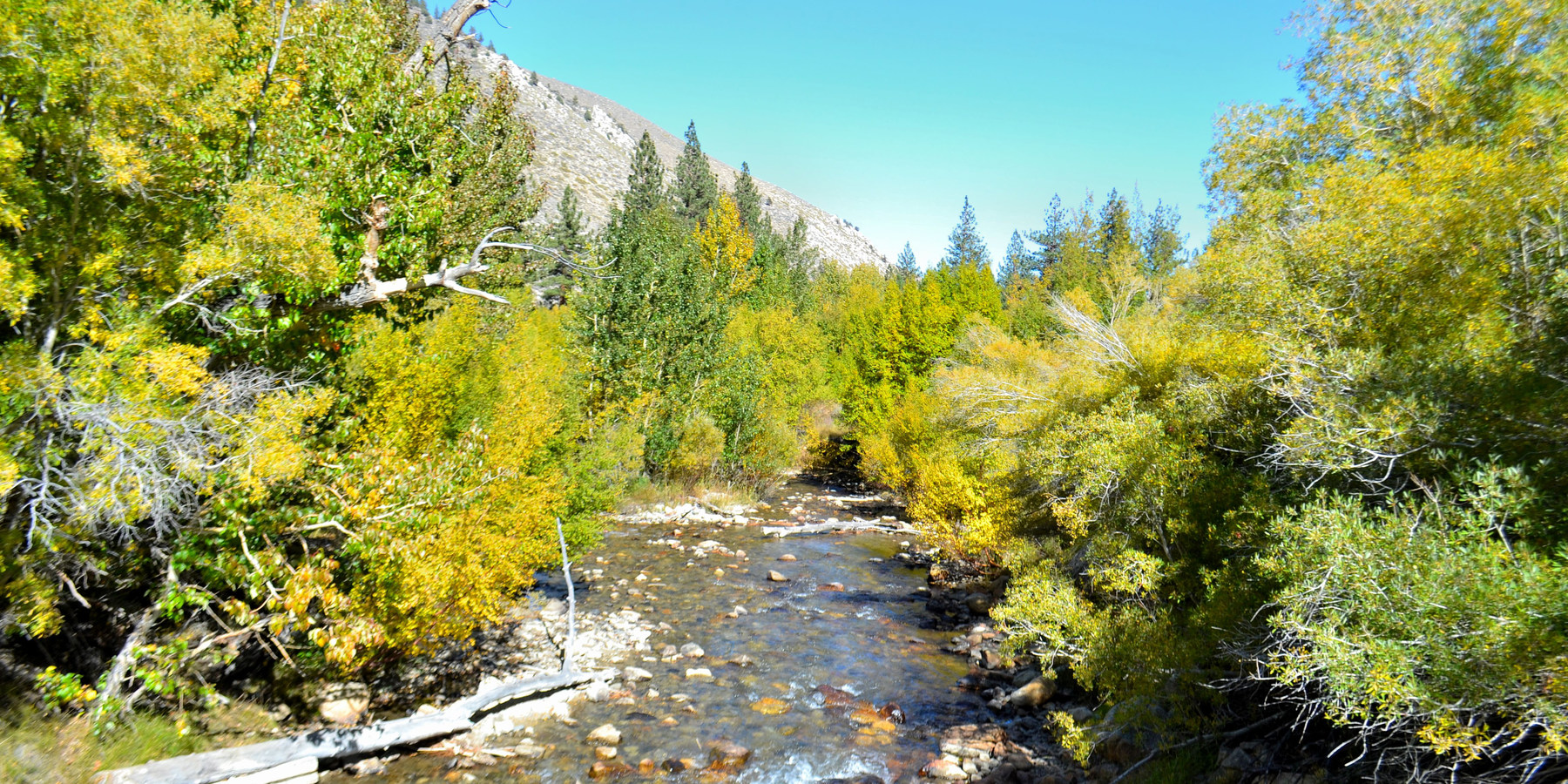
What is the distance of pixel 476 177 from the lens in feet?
70.6

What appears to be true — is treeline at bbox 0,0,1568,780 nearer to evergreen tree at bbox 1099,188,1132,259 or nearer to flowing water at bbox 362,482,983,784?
flowing water at bbox 362,482,983,784

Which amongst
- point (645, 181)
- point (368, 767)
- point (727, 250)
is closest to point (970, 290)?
point (727, 250)

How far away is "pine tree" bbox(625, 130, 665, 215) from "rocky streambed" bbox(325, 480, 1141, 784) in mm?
43694

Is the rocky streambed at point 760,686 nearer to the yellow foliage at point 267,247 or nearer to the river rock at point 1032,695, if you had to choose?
the river rock at point 1032,695

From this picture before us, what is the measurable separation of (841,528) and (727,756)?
18.0 meters

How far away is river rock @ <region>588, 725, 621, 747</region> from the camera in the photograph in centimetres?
1091

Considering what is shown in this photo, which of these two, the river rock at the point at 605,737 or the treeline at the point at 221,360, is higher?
the treeline at the point at 221,360

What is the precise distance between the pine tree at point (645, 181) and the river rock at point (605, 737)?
2065 inches

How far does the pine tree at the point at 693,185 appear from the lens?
68312mm

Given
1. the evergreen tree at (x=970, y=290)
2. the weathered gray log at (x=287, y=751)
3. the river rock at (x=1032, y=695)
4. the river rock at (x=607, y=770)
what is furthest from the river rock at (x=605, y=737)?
the evergreen tree at (x=970, y=290)

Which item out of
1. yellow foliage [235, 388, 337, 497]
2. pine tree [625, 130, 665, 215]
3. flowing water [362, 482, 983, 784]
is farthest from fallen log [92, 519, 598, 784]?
pine tree [625, 130, 665, 215]

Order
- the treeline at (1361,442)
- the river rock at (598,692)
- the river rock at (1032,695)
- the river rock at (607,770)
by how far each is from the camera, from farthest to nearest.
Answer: the river rock at (1032,695) < the river rock at (598,692) < the river rock at (607,770) < the treeline at (1361,442)

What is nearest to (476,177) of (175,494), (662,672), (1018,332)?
(662,672)

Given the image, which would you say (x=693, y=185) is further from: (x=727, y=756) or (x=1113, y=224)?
(x=727, y=756)
